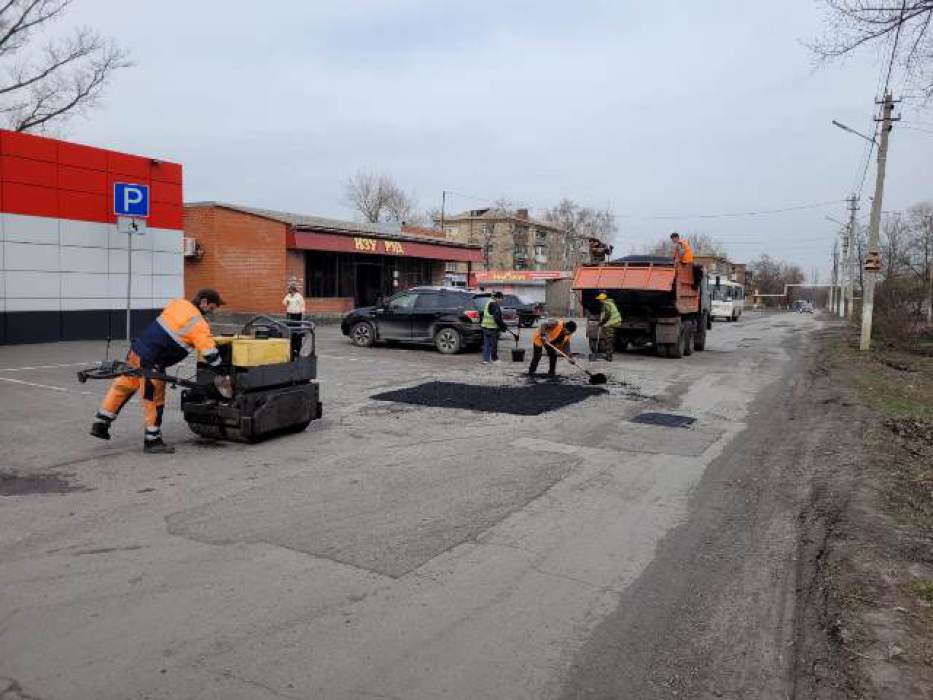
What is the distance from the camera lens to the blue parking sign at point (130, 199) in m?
15.9

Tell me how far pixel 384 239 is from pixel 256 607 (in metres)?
29.0

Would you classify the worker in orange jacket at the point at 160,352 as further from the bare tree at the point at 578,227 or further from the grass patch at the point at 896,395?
the bare tree at the point at 578,227

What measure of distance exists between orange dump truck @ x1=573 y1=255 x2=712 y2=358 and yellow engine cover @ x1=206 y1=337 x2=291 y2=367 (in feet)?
35.5

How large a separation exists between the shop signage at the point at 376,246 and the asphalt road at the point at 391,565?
72.6 feet

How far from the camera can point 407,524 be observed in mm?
5320

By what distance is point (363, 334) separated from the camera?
19.7 m

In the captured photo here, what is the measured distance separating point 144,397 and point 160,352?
0.48 meters

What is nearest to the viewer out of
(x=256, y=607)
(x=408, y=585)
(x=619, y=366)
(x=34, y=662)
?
(x=34, y=662)

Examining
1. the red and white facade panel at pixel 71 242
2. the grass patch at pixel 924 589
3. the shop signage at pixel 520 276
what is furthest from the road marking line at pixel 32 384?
the shop signage at pixel 520 276

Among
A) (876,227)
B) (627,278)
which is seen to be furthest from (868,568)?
(876,227)

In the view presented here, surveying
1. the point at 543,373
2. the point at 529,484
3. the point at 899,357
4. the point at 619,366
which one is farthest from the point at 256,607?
the point at 899,357

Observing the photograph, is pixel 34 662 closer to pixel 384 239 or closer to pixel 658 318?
pixel 658 318

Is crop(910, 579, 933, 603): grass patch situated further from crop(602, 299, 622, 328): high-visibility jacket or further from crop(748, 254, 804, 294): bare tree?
crop(748, 254, 804, 294): bare tree

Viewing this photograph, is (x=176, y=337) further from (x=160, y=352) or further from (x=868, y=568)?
(x=868, y=568)
